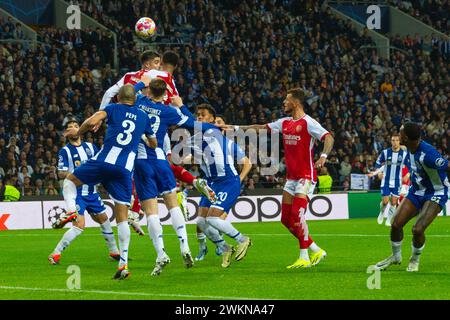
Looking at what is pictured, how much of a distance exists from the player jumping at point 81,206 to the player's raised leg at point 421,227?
5.09m

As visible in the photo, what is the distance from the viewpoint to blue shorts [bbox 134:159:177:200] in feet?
45.2

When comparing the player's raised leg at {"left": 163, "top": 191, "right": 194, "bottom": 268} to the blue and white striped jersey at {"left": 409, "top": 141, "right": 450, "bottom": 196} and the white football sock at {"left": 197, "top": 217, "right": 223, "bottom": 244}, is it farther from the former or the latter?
the blue and white striped jersey at {"left": 409, "top": 141, "right": 450, "bottom": 196}

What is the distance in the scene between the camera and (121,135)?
12.7 meters

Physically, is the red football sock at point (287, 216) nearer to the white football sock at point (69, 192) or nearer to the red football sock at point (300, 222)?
the red football sock at point (300, 222)

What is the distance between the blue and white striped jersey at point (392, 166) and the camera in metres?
26.2

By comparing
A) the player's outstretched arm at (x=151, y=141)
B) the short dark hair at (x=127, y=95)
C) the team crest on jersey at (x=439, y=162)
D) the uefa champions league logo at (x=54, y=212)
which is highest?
the short dark hair at (x=127, y=95)

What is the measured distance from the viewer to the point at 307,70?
37750mm

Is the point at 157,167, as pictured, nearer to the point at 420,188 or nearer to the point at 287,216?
the point at 287,216

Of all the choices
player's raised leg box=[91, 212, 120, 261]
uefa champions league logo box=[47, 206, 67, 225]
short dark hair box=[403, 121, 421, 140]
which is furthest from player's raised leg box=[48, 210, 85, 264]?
uefa champions league logo box=[47, 206, 67, 225]

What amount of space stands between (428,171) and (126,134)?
4.16 meters

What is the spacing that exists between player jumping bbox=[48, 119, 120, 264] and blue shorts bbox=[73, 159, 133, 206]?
2.64 metres

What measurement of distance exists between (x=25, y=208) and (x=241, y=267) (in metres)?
14.0

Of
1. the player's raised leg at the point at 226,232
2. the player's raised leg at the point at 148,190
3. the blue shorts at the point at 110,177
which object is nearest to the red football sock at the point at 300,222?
the player's raised leg at the point at 226,232

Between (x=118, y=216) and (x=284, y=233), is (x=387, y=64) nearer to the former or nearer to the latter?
(x=284, y=233)
